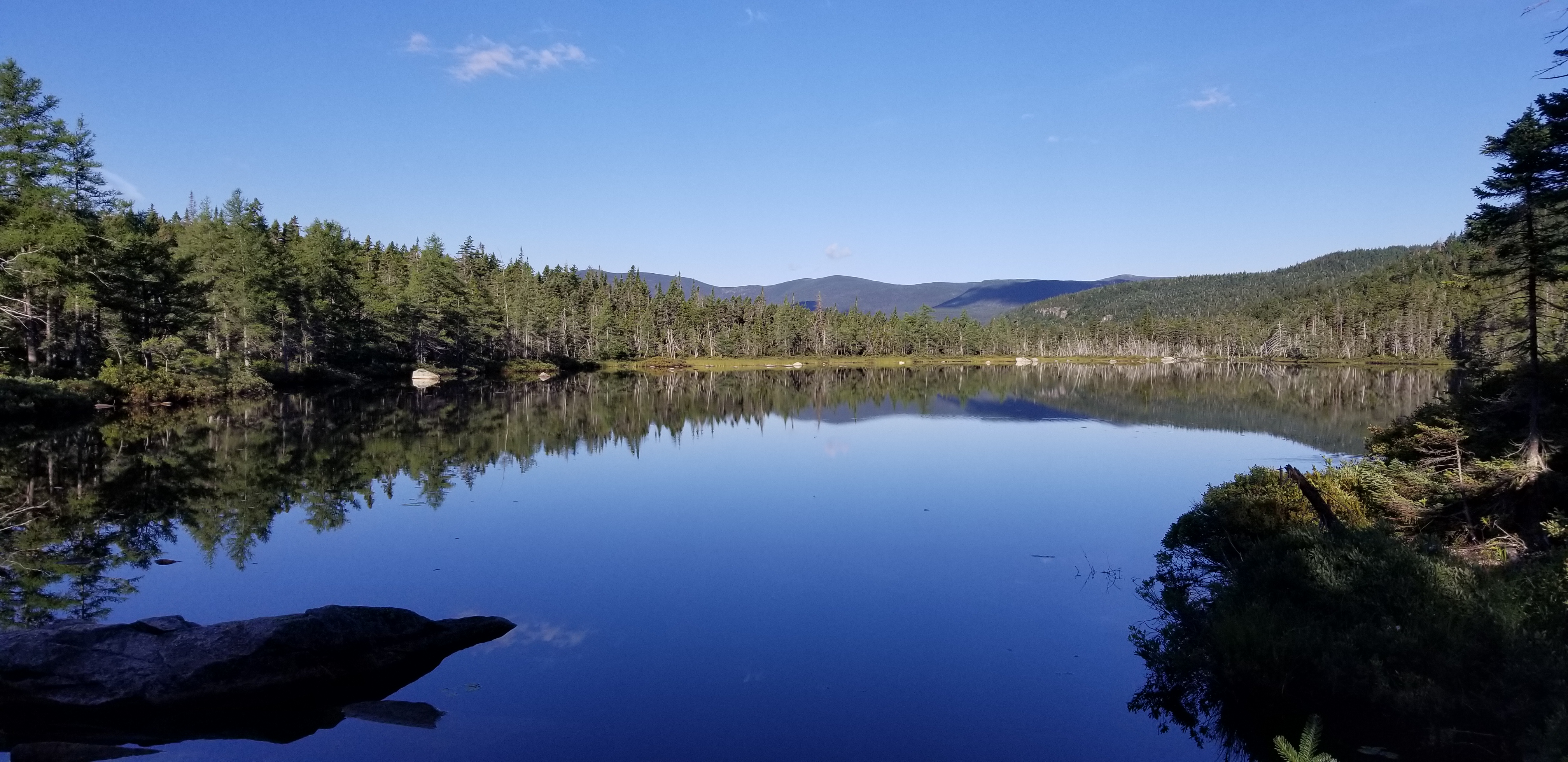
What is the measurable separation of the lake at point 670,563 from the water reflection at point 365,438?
165 millimetres

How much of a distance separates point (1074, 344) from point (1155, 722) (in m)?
203

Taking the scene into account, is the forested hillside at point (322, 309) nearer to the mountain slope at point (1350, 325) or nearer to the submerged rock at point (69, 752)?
the mountain slope at point (1350, 325)

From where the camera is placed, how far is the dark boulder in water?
8453mm

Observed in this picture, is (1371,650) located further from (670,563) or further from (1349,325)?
(1349,325)

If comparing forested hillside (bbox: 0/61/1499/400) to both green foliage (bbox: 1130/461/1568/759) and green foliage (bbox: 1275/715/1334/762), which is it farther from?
green foliage (bbox: 1275/715/1334/762)

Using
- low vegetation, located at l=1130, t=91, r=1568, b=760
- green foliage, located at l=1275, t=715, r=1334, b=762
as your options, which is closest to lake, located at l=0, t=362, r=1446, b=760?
low vegetation, located at l=1130, t=91, r=1568, b=760

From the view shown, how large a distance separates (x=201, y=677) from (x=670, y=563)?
7.85 meters

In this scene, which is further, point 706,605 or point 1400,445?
point 1400,445

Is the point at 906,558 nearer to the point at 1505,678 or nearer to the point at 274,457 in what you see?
the point at 1505,678

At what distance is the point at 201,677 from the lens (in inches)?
353

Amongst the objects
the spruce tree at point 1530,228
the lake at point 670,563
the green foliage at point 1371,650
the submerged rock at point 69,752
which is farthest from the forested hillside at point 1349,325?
the submerged rock at point 69,752

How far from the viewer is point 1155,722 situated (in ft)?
30.1

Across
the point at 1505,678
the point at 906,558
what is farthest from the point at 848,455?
the point at 1505,678

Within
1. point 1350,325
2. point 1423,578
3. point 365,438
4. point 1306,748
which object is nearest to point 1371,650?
point 1423,578
